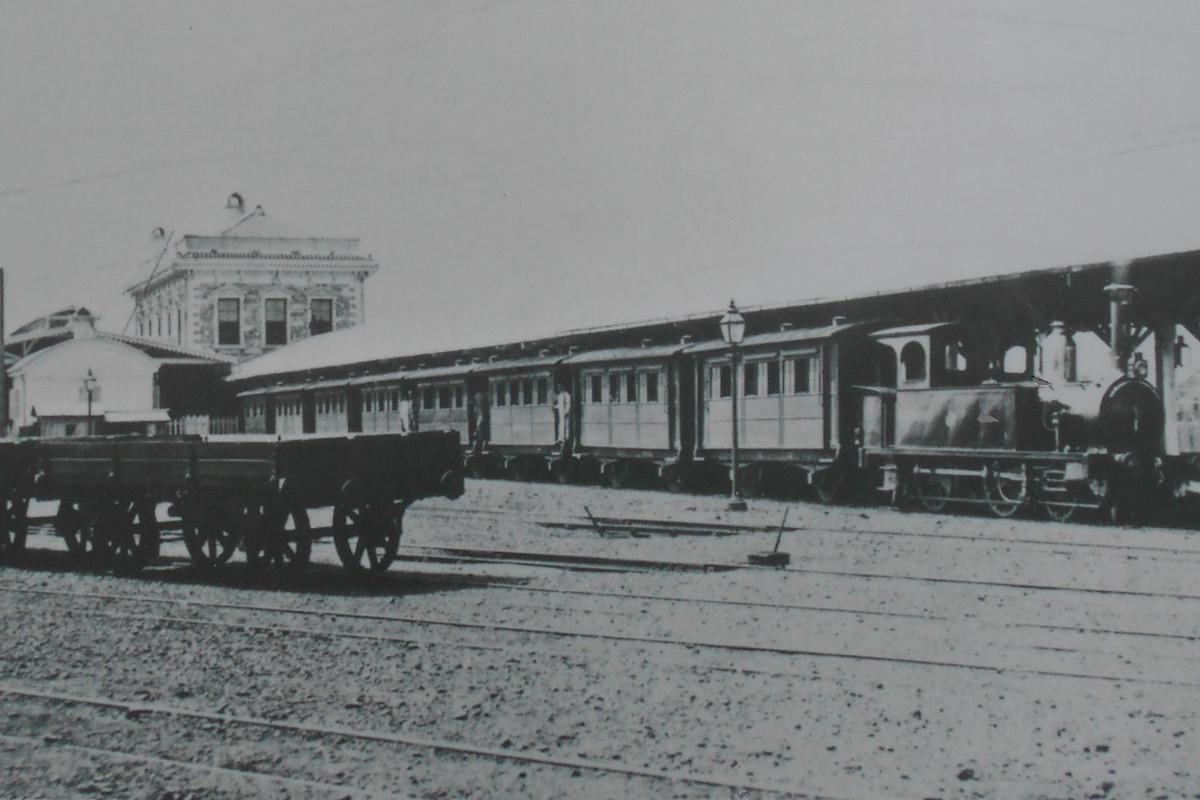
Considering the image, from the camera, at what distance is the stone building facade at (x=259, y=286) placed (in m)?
52.5

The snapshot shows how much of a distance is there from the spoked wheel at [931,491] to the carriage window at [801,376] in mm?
2303

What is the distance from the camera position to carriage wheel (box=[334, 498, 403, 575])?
1006 cm

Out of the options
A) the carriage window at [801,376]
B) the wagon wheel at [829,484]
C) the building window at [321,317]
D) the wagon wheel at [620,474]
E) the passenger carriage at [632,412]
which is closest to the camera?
the carriage window at [801,376]

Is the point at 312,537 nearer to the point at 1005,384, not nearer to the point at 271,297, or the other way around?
the point at 1005,384

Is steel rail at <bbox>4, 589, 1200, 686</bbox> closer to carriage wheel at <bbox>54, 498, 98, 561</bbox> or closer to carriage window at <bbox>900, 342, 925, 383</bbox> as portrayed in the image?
carriage wheel at <bbox>54, 498, 98, 561</bbox>

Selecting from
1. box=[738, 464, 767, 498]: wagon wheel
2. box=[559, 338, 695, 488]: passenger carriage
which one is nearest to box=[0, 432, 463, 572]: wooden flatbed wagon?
box=[738, 464, 767, 498]: wagon wheel

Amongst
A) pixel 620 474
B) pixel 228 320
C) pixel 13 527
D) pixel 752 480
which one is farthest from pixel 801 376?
pixel 228 320

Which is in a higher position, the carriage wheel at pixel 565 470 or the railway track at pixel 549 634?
the carriage wheel at pixel 565 470

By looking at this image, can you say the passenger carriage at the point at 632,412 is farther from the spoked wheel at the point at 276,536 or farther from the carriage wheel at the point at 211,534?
the spoked wheel at the point at 276,536

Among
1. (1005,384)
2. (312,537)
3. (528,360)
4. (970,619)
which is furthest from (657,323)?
(970,619)

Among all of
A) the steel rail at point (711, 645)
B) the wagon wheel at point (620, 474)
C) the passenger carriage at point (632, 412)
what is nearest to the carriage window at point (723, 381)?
the passenger carriage at point (632, 412)

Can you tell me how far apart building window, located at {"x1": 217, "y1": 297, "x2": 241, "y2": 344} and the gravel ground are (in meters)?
43.0

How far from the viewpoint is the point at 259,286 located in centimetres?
5347

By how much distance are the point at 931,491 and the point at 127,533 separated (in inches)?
427
